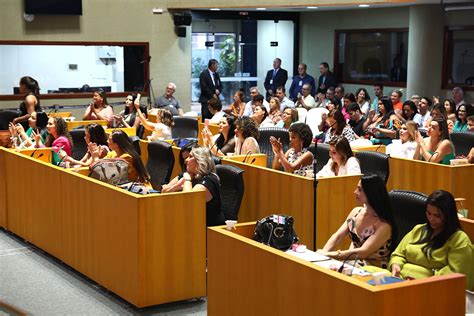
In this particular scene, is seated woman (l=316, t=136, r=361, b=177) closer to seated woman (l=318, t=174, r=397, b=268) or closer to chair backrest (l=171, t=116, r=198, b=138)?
seated woman (l=318, t=174, r=397, b=268)

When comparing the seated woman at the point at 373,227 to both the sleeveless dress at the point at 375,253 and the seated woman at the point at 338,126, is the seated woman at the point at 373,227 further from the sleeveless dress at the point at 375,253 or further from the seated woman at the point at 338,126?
the seated woman at the point at 338,126

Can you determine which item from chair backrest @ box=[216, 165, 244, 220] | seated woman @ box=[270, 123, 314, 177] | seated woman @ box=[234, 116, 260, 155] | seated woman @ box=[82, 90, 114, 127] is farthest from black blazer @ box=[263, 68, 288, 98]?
chair backrest @ box=[216, 165, 244, 220]

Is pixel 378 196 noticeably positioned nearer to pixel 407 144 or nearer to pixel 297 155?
pixel 297 155

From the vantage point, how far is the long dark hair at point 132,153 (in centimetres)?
855

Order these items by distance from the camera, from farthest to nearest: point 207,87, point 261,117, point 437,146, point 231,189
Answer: point 207,87
point 261,117
point 437,146
point 231,189

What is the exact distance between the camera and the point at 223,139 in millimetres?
10820

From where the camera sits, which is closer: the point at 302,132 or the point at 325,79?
the point at 302,132

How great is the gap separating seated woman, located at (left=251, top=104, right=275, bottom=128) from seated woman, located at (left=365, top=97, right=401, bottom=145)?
1601 millimetres

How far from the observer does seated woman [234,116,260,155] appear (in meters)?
9.73

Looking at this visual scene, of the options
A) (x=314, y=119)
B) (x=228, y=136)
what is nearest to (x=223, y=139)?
(x=228, y=136)

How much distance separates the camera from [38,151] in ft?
33.0

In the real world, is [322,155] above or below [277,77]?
below

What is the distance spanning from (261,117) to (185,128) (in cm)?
123

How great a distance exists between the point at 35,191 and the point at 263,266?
13.8 ft
